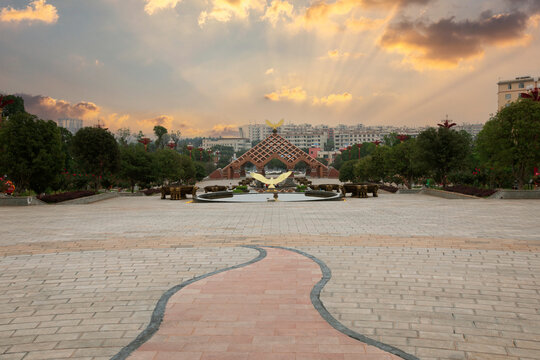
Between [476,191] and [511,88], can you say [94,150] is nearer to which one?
[476,191]

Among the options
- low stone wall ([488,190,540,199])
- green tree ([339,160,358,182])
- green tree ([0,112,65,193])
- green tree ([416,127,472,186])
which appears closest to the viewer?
low stone wall ([488,190,540,199])

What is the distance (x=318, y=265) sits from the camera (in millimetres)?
7207

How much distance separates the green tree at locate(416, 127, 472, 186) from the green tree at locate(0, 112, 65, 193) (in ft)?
84.0

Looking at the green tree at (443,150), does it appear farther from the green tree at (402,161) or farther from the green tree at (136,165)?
the green tree at (136,165)

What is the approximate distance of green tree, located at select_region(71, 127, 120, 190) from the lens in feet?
99.1

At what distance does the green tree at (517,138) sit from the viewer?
74.3 feet

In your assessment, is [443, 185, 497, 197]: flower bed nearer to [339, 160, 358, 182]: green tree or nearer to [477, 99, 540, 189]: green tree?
[477, 99, 540, 189]: green tree

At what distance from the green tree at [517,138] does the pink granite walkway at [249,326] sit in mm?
21748

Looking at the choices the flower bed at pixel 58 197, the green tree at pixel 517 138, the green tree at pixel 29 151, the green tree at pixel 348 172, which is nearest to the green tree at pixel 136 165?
the flower bed at pixel 58 197

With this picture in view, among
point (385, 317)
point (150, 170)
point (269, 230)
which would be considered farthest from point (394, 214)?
point (150, 170)

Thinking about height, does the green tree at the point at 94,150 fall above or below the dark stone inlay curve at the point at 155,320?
above

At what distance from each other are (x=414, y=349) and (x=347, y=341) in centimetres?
67

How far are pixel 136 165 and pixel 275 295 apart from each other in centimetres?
3637

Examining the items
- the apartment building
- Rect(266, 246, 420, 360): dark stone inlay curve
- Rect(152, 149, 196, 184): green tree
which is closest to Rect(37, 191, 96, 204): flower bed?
Rect(152, 149, 196, 184): green tree
